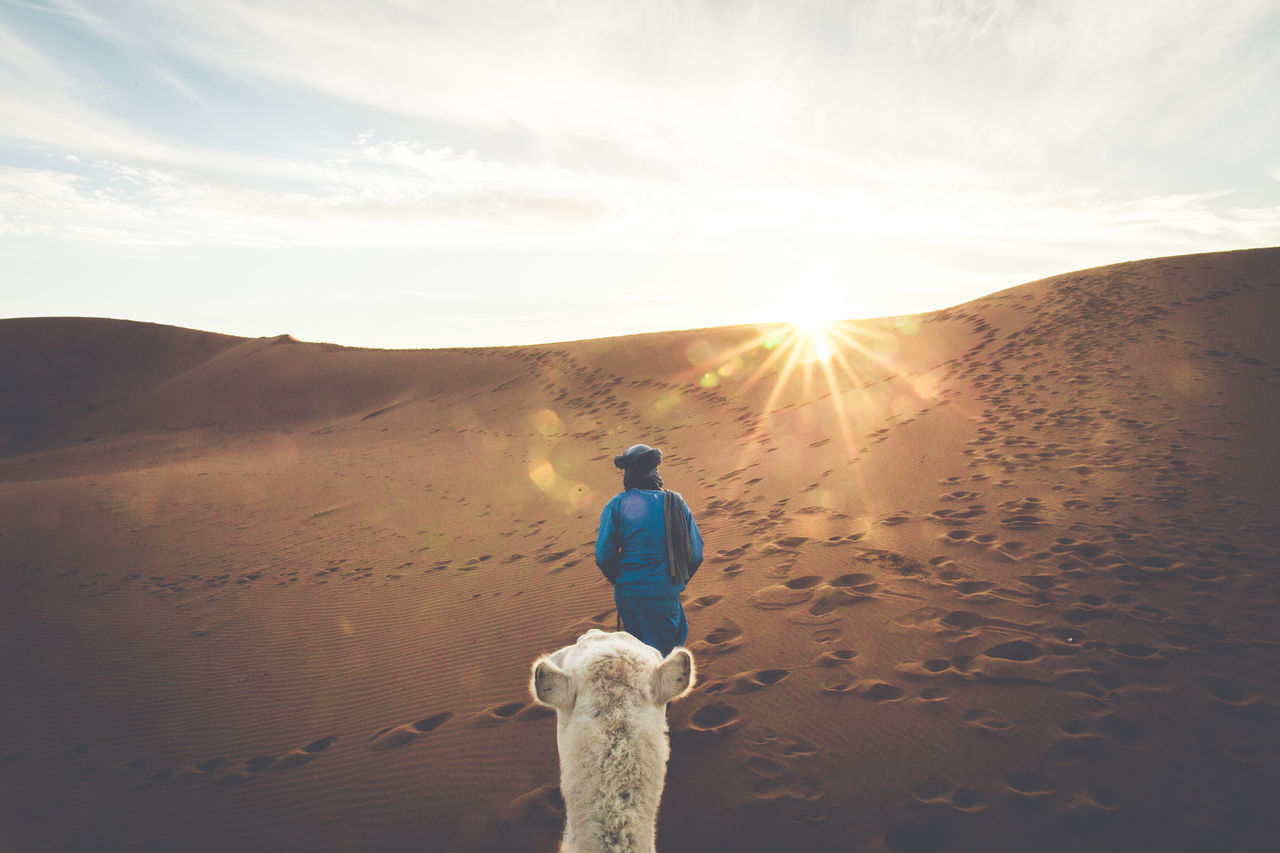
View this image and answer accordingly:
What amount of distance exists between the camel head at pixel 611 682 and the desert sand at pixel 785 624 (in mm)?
1815

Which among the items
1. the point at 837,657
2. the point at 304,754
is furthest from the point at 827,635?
the point at 304,754

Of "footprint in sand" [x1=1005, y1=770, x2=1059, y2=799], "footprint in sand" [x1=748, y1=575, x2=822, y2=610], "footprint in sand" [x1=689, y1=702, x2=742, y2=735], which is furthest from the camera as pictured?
"footprint in sand" [x1=748, y1=575, x2=822, y2=610]

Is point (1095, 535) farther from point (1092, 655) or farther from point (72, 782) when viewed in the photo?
point (72, 782)

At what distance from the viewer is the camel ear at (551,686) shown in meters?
2.01

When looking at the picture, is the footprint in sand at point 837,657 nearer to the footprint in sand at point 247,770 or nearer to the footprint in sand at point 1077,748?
the footprint in sand at point 1077,748

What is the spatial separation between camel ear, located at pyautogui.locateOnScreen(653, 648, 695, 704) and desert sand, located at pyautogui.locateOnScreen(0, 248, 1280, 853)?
1.78m

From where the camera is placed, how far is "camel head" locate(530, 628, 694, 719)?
2012 millimetres

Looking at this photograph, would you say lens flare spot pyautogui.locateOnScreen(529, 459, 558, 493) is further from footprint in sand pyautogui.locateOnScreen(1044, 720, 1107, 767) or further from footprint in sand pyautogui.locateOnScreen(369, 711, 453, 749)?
footprint in sand pyautogui.locateOnScreen(1044, 720, 1107, 767)

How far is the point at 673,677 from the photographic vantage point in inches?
81.4

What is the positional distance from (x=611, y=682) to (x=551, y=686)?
8.5 inches

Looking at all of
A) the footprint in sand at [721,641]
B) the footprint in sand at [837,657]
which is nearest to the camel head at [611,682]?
the footprint in sand at [837,657]

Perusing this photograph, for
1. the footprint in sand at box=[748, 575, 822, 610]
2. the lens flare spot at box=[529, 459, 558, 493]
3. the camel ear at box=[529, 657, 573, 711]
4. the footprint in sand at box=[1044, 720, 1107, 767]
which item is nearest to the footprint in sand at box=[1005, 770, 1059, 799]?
the footprint in sand at box=[1044, 720, 1107, 767]

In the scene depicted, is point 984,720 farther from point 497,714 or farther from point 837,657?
point 497,714

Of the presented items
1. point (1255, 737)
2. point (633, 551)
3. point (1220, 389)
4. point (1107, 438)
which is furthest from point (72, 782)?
point (1220, 389)
